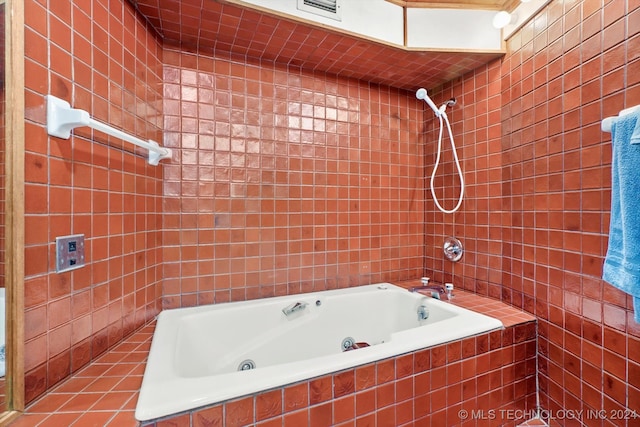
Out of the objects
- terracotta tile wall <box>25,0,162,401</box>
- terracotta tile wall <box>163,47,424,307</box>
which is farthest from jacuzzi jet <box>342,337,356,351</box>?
terracotta tile wall <box>25,0,162,401</box>

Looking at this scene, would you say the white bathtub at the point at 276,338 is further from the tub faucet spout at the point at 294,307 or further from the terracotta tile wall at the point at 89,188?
the terracotta tile wall at the point at 89,188

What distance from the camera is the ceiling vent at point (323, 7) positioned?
1.32m

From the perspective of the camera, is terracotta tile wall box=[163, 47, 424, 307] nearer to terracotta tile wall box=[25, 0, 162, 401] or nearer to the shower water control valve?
terracotta tile wall box=[25, 0, 162, 401]

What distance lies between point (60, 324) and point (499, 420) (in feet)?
5.73

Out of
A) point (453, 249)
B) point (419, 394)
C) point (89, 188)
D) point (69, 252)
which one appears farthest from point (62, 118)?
point (453, 249)

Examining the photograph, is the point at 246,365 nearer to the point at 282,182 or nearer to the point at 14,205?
the point at 282,182

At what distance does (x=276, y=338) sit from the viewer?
5.02 feet

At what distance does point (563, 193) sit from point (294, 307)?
142 centimetres

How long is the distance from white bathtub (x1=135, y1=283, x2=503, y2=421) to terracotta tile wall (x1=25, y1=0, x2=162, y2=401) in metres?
0.23

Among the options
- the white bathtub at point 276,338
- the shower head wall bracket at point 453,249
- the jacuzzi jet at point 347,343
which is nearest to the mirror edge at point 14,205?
the white bathtub at point 276,338

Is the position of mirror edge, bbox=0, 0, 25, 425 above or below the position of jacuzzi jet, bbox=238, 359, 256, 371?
above

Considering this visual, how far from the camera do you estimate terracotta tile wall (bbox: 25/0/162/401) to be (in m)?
0.79

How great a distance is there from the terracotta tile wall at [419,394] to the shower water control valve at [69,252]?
555 mm

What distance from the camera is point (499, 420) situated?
1248 mm
